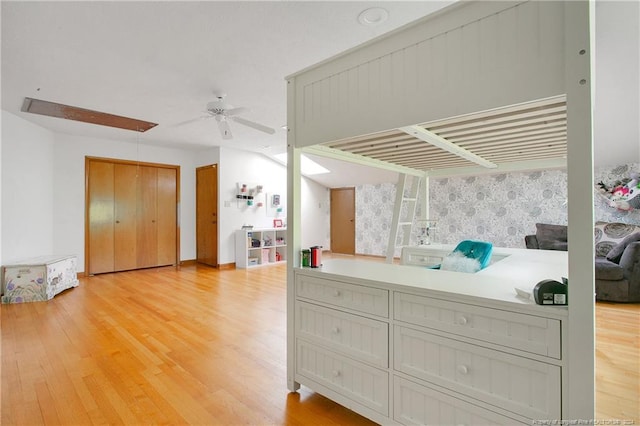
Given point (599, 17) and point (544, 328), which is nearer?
point (544, 328)

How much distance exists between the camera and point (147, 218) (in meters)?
6.06

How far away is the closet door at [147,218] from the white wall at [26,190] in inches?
51.2

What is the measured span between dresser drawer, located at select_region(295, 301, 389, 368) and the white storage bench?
395cm

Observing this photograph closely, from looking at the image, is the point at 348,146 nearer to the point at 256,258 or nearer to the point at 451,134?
the point at 451,134

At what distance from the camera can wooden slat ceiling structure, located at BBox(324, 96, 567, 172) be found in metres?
1.46

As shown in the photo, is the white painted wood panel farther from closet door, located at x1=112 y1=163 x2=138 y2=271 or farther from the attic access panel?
closet door, located at x1=112 y1=163 x2=138 y2=271

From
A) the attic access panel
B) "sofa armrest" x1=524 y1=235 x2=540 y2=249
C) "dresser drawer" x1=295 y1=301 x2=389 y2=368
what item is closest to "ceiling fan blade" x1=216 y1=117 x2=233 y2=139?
the attic access panel

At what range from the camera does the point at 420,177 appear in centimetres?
374

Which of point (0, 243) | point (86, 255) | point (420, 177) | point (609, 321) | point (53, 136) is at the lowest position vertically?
point (609, 321)

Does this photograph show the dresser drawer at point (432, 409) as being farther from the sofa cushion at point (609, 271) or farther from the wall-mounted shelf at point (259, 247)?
the wall-mounted shelf at point (259, 247)

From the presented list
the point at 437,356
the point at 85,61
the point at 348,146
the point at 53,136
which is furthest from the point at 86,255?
the point at 437,356

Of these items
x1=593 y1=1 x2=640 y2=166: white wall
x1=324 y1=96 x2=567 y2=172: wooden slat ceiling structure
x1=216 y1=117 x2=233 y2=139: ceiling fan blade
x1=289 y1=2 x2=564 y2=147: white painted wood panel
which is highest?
x1=593 y1=1 x2=640 y2=166: white wall

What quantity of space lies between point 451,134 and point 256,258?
17.6ft

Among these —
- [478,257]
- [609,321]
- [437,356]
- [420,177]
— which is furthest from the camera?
[420,177]
